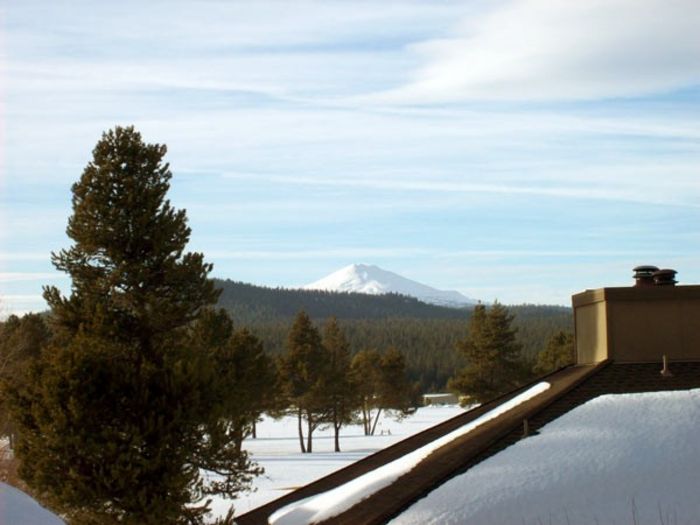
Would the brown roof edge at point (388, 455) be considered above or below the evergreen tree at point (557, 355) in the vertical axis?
below

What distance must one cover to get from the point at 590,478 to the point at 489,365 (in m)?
37.9

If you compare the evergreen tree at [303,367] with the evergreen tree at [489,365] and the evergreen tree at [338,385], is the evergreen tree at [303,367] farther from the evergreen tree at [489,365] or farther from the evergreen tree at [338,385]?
the evergreen tree at [489,365]

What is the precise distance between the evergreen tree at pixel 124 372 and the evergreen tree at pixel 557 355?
121 feet

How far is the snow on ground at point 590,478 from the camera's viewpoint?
591 inches

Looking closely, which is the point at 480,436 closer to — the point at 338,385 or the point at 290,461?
the point at 290,461

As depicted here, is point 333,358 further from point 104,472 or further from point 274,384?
point 104,472

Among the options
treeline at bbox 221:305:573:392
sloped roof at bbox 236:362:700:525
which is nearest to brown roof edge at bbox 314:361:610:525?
sloped roof at bbox 236:362:700:525

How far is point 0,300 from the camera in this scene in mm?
38688

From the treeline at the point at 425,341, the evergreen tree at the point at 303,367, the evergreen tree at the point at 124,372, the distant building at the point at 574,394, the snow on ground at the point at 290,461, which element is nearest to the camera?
the distant building at the point at 574,394

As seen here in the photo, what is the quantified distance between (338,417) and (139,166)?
1969 inches

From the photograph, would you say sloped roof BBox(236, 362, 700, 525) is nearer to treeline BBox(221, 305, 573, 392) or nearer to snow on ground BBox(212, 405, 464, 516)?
snow on ground BBox(212, 405, 464, 516)

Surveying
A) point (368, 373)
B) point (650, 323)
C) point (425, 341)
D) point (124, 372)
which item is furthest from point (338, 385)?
point (425, 341)

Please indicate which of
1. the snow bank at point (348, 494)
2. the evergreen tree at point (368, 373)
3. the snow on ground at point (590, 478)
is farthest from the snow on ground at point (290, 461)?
the snow on ground at point (590, 478)

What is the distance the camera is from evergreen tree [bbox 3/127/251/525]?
62.1 ft
